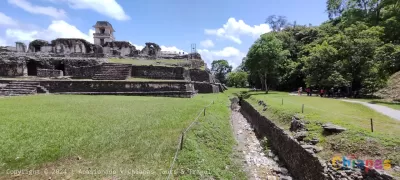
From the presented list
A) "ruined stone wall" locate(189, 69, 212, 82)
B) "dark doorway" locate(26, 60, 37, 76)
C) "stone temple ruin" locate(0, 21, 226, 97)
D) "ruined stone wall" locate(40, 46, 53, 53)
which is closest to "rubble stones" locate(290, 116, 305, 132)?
"stone temple ruin" locate(0, 21, 226, 97)

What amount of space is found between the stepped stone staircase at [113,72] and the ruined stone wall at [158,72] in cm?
101

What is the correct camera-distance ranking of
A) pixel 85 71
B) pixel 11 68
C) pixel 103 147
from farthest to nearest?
pixel 85 71 < pixel 11 68 < pixel 103 147

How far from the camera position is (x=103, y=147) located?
24.0 ft

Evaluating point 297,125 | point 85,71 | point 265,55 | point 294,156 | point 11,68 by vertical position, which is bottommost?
point 294,156

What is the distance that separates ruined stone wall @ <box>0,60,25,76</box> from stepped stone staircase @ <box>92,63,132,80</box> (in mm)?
7253

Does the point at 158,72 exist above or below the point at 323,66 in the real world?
below

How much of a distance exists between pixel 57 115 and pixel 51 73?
59.0 ft

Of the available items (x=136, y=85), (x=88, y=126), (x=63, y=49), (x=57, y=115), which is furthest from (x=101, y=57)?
(x=88, y=126)

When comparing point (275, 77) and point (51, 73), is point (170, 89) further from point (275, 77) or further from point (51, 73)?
point (275, 77)

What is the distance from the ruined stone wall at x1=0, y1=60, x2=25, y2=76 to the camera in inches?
984

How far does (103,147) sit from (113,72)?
2127 centimetres

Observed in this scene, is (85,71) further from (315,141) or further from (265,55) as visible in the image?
(315,141)

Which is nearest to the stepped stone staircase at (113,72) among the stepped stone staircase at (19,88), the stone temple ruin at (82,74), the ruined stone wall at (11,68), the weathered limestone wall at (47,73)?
the stone temple ruin at (82,74)

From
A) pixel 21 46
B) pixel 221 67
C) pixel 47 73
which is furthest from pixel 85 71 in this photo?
pixel 221 67
